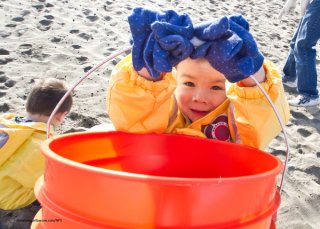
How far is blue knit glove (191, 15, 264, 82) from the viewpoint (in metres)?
1.03

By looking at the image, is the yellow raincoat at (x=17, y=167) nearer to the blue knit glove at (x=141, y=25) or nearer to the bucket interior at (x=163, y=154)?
the bucket interior at (x=163, y=154)

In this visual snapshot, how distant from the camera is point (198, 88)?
1396mm

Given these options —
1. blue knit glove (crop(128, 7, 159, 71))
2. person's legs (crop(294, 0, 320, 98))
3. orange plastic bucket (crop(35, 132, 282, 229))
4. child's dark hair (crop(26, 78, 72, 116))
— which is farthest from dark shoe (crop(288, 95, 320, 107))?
blue knit glove (crop(128, 7, 159, 71))

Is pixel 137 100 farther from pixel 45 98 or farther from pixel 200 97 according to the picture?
pixel 45 98

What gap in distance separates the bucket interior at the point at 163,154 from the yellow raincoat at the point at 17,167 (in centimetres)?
51

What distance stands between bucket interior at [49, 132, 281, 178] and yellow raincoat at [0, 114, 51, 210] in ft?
1.69

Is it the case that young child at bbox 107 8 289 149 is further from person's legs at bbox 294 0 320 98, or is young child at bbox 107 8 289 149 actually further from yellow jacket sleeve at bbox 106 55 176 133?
person's legs at bbox 294 0 320 98

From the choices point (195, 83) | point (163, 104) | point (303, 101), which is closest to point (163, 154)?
point (163, 104)

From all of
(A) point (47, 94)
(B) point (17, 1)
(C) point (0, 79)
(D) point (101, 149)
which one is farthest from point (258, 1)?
(D) point (101, 149)

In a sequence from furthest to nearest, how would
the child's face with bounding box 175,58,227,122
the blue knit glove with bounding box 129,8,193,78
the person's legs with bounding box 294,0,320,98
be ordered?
the person's legs with bounding box 294,0,320,98
the child's face with bounding box 175,58,227,122
the blue knit glove with bounding box 129,8,193,78

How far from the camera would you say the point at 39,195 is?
3.33 ft

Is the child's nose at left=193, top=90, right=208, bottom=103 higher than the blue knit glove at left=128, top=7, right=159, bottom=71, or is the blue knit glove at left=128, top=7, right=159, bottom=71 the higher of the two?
the blue knit glove at left=128, top=7, right=159, bottom=71

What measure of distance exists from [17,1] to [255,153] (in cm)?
368

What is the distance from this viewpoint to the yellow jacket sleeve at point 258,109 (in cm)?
123
